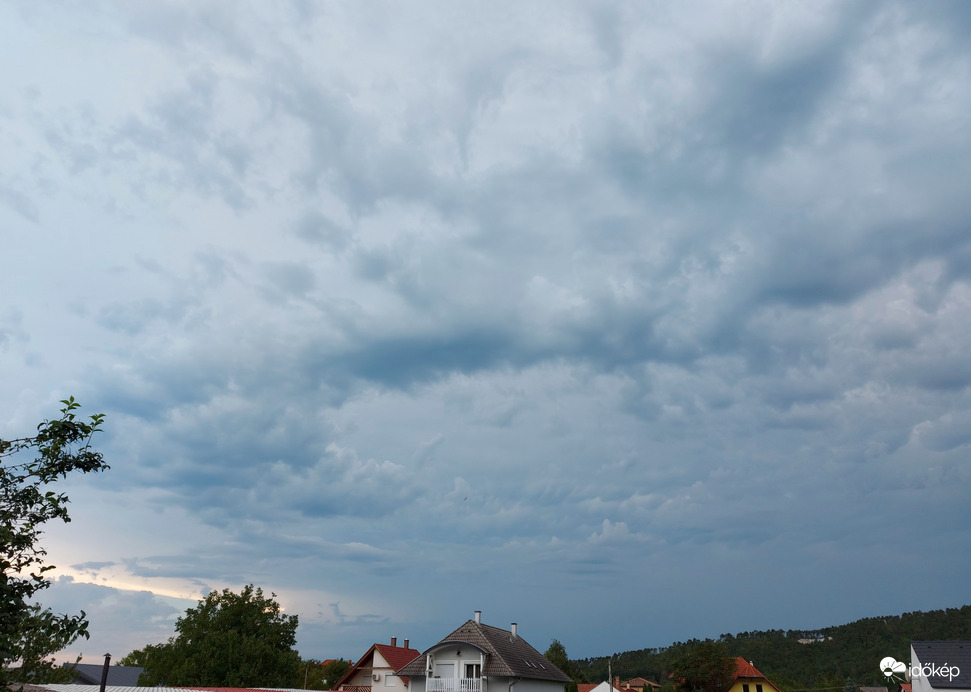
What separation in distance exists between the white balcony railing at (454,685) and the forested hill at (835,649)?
5705 cm

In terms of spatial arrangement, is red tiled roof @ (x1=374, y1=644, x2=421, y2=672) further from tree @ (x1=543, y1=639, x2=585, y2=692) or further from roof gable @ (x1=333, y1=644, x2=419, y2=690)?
tree @ (x1=543, y1=639, x2=585, y2=692)

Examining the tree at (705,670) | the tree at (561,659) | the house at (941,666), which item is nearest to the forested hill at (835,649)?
the tree at (561,659)

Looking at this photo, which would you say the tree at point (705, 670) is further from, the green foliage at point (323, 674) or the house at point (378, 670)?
the green foliage at point (323, 674)

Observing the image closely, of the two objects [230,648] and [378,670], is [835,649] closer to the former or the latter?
[378,670]

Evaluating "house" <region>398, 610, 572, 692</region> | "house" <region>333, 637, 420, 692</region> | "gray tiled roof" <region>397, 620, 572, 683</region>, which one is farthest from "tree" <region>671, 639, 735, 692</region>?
"house" <region>333, 637, 420, 692</region>

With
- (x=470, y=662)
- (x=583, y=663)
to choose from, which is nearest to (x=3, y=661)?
(x=470, y=662)

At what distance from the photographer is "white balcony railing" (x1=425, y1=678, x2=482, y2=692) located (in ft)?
150

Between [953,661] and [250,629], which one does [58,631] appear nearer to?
[250,629]

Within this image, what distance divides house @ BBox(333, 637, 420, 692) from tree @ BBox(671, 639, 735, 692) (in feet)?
91.9

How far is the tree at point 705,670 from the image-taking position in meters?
66.9

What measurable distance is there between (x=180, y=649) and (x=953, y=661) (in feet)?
212

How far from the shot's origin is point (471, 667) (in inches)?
1847

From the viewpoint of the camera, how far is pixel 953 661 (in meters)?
57.5

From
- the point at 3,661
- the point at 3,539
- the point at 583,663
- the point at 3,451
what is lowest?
the point at 583,663
